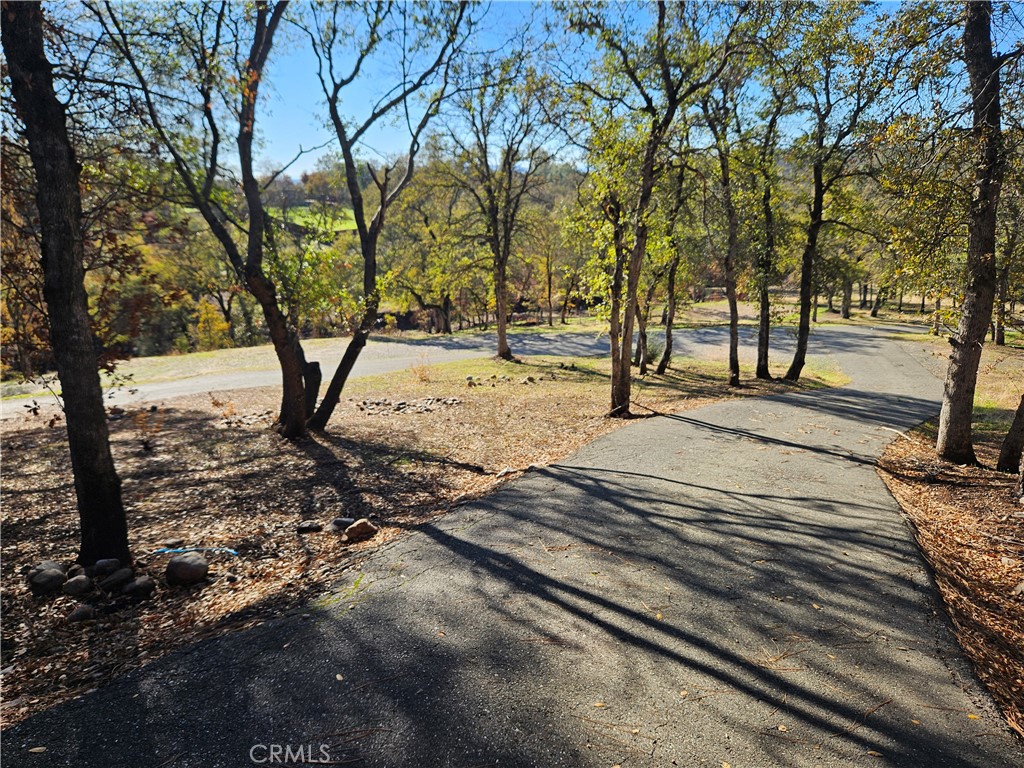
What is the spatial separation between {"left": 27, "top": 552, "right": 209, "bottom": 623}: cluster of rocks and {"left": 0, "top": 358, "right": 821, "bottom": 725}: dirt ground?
9 cm

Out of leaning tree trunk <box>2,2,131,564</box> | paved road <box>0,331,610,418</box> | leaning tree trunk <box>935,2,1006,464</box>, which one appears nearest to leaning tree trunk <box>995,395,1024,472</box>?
leaning tree trunk <box>935,2,1006,464</box>

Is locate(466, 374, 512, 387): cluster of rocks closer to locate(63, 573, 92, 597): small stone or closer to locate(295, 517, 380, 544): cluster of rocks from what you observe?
locate(295, 517, 380, 544): cluster of rocks

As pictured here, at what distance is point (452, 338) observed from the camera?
109 feet

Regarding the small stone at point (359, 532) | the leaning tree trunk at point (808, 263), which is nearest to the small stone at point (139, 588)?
the small stone at point (359, 532)

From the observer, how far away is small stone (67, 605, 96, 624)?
4148 mm

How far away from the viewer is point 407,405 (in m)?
13.8

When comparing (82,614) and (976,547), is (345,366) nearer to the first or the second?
(82,614)

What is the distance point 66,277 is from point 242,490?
13.1ft

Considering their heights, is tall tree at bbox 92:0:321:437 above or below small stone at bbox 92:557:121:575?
above

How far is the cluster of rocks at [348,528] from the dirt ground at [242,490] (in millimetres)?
111

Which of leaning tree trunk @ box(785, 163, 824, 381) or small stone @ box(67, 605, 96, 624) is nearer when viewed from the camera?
small stone @ box(67, 605, 96, 624)

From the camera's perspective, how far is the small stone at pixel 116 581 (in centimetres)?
454

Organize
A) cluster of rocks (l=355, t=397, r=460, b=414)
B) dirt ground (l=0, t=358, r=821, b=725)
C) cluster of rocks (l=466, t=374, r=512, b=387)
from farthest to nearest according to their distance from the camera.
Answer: cluster of rocks (l=466, t=374, r=512, b=387) → cluster of rocks (l=355, t=397, r=460, b=414) → dirt ground (l=0, t=358, r=821, b=725)

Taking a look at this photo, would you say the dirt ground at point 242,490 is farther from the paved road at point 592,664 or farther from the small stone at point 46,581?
the paved road at point 592,664
